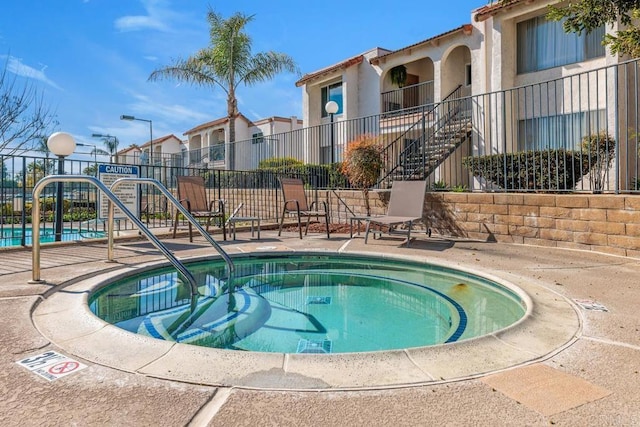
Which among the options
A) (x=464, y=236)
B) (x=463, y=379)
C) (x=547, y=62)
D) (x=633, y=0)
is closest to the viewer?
(x=463, y=379)

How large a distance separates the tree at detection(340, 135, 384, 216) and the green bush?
248 centimetres

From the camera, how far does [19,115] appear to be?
1886cm

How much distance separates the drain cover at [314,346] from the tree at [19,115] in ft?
69.8

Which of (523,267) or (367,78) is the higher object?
(367,78)

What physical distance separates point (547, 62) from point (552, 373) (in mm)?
13514

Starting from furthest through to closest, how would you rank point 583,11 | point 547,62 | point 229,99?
point 229,99
point 547,62
point 583,11

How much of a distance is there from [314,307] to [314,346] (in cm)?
105

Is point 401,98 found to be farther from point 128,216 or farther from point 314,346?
point 314,346

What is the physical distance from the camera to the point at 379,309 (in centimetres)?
407

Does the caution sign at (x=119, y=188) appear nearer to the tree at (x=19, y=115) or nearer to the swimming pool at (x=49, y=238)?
the swimming pool at (x=49, y=238)

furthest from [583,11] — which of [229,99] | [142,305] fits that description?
[229,99]

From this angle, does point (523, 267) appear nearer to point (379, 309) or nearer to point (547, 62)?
point (379, 309)

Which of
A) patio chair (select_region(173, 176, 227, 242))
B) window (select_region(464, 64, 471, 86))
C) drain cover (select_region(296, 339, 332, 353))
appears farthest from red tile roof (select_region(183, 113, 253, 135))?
drain cover (select_region(296, 339, 332, 353))

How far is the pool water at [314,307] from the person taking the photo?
323 cm
